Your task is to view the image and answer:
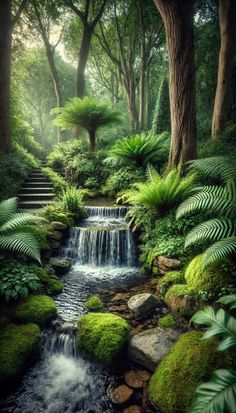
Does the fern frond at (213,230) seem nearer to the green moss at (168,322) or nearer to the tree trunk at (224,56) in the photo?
the green moss at (168,322)

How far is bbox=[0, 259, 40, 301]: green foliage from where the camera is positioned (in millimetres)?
3430

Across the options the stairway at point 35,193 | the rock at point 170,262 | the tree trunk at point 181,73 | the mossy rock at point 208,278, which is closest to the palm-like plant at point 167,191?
the tree trunk at point 181,73

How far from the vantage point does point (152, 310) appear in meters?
3.54

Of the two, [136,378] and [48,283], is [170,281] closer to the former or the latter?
[136,378]

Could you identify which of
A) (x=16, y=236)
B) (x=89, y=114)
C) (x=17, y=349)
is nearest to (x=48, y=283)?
(x=16, y=236)

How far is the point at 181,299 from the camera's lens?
3346 millimetres

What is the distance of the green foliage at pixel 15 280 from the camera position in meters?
3.43

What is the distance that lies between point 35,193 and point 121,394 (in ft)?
23.7

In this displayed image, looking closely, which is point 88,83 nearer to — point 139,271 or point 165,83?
point 165,83

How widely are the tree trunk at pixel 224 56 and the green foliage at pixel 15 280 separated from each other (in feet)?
22.5

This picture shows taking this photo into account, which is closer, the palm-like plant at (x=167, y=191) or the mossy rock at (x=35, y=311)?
the mossy rock at (x=35, y=311)

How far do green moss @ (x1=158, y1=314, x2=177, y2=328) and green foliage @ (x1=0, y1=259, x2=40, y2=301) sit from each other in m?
1.83

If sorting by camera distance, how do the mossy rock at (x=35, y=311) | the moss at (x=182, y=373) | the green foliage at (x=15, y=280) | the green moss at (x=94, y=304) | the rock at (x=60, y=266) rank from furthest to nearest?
the rock at (x=60, y=266)
the green moss at (x=94, y=304)
the green foliage at (x=15, y=280)
the mossy rock at (x=35, y=311)
the moss at (x=182, y=373)

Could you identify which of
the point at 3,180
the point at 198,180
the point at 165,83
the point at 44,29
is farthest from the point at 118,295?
the point at 44,29
